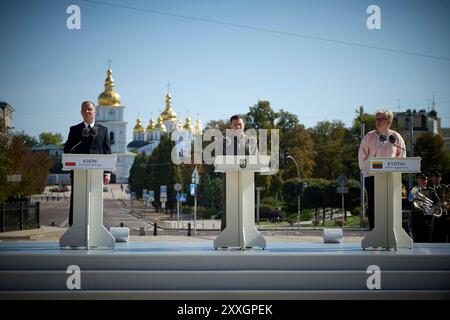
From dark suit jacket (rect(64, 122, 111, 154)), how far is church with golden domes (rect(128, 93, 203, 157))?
4474 inches

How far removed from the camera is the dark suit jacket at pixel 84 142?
9.86 m

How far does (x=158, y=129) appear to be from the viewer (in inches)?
6624

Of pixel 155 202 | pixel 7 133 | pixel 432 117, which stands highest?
pixel 432 117

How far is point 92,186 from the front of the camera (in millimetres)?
9461

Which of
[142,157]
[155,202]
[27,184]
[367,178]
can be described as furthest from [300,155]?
[367,178]

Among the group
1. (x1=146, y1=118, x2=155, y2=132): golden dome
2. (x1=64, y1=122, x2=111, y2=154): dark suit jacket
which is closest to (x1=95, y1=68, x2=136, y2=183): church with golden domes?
(x1=146, y1=118, x2=155, y2=132): golden dome

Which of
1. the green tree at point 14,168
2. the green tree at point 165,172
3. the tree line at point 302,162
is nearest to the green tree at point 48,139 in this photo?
the tree line at point 302,162

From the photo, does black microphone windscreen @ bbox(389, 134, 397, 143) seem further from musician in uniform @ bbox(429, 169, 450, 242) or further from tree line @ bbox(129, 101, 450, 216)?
tree line @ bbox(129, 101, 450, 216)

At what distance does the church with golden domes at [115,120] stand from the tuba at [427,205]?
111409 millimetres

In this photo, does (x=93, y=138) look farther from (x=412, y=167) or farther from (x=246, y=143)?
(x=412, y=167)

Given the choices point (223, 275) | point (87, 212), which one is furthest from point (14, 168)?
point (223, 275)

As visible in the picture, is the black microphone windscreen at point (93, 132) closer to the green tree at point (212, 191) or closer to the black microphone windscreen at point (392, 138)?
the black microphone windscreen at point (392, 138)
